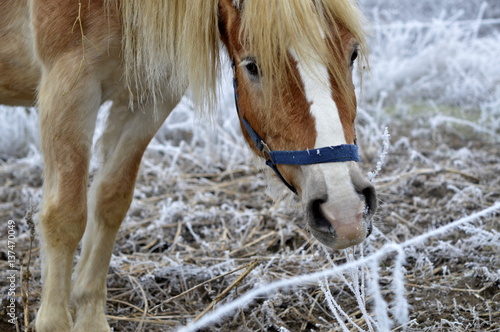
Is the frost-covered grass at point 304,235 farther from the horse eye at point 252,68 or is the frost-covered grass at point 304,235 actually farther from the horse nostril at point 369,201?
the horse eye at point 252,68

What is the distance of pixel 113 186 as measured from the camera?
251 cm

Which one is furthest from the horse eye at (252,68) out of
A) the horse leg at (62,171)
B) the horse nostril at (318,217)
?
the horse leg at (62,171)

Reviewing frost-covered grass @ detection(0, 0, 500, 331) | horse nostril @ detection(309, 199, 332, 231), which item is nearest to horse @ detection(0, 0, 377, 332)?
horse nostril @ detection(309, 199, 332, 231)

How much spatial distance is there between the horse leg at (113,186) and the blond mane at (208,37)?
0.19 metres

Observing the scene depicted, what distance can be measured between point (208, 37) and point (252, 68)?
0.72 feet

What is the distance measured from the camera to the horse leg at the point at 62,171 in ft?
6.81

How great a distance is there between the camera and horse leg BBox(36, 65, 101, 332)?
2074 millimetres

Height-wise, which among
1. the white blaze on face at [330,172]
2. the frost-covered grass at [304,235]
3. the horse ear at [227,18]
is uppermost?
the horse ear at [227,18]

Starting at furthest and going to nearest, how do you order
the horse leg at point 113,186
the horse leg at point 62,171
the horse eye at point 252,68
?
the horse leg at point 113,186
the horse leg at point 62,171
the horse eye at point 252,68

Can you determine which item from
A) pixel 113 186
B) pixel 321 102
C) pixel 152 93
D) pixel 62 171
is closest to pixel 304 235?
pixel 113 186

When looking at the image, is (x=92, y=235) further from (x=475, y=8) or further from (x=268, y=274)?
(x=475, y=8)

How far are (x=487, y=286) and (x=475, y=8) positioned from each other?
23.0ft

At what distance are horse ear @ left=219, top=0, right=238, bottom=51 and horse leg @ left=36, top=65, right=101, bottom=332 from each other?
0.54m

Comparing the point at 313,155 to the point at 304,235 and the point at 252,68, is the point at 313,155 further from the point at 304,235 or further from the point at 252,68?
the point at 304,235
